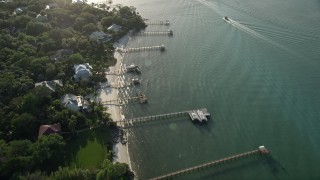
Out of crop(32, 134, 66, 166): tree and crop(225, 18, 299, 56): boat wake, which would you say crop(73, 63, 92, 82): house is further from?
crop(225, 18, 299, 56): boat wake

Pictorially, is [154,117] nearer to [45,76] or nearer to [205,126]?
[205,126]

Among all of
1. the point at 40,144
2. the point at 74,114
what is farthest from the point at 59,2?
the point at 40,144

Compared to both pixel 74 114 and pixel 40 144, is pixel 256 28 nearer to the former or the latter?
pixel 74 114

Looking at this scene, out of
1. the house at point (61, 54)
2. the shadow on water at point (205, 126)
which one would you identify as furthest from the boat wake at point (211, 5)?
the shadow on water at point (205, 126)

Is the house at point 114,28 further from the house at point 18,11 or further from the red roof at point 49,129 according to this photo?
the red roof at point 49,129

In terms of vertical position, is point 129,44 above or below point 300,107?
above

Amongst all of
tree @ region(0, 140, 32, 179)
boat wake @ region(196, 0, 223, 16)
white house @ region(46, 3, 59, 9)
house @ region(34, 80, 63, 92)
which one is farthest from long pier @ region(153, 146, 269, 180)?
white house @ region(46, 3, 59, 9)

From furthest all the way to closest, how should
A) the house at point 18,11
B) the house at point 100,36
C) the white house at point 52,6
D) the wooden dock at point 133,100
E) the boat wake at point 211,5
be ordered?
the boat wake at point 211,5 < the white house at point 52,6 < the house at point 18,11 < the house at point 100,36 < the wooden dock at point 133,100
